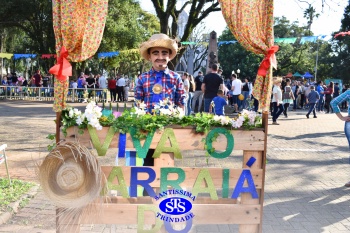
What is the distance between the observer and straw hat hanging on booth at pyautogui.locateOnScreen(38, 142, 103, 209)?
3260 mm

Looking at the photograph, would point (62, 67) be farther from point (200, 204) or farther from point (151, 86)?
point (200, 204)

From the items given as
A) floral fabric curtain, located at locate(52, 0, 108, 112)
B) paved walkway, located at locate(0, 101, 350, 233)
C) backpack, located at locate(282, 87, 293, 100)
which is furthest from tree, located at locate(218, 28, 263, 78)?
floral fabric curtain, located at locate(52, 0, 108, 112)

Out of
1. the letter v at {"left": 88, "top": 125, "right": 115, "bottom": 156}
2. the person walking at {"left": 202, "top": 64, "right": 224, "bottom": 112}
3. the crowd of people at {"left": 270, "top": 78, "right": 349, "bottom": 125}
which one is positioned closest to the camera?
the letter v at {"left": 88, "top": 125, "right": 115, "bottom": 156}

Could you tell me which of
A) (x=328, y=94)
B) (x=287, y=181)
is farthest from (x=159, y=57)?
(x=328, y=94)

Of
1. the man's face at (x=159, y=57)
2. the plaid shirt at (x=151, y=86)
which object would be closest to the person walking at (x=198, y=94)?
the plaid shirt at (x=151, y=86)

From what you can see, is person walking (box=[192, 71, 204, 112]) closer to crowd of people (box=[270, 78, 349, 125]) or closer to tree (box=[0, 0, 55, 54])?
crowd of people (box=[270, 78, 349, 125])

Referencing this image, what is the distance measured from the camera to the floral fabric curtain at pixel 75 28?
3.27m

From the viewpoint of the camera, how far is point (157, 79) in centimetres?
432

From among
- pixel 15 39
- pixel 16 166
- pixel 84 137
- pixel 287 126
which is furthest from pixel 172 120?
pixel 15 39

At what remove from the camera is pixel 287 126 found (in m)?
14.5

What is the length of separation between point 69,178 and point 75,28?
1.30 m

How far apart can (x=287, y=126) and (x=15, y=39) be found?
35162 mm

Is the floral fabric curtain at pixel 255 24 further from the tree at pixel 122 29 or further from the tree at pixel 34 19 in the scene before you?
the tree at pixel 34 19

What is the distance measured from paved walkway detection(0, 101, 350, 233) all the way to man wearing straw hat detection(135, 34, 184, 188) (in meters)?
1.41
